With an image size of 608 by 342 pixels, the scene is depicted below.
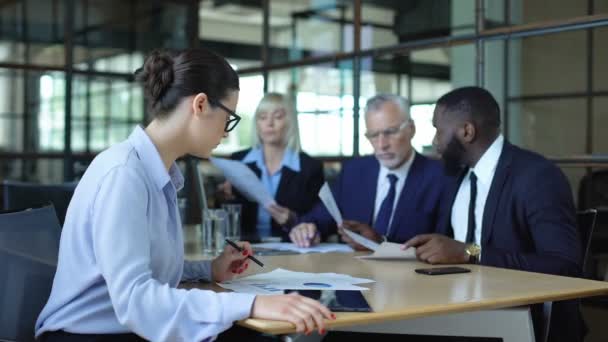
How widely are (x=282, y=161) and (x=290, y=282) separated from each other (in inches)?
72.1

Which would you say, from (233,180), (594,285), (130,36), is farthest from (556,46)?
(130,36)

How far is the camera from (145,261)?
1.48 meters

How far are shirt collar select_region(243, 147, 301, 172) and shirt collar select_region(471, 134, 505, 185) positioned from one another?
1.31 metres

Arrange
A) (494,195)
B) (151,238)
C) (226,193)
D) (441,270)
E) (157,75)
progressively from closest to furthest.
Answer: (151,238) < (157,75) < (441,270) < (494,195) < (226,193)

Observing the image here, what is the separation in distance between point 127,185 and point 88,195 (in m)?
0.10

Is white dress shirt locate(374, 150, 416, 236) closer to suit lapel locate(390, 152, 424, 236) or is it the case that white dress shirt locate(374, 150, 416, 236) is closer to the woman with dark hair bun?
suit lapel locate(390, 152, 424, 236)

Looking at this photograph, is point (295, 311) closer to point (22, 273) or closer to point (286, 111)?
point (22, 273)

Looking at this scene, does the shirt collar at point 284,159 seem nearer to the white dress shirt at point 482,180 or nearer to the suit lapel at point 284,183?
the suit lapel at point 284,183

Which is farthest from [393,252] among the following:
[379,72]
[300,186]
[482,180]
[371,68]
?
[379,72]

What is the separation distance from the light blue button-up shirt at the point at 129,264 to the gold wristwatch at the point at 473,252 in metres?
0.95

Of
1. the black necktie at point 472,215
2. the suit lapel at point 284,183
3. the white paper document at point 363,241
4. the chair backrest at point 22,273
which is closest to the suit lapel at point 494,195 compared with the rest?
the black necktie at point 472,215

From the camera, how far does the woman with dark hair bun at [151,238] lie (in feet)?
4.74

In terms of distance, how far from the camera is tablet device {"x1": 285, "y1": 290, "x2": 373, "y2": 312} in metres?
1.54

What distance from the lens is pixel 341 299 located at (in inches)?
64.9
